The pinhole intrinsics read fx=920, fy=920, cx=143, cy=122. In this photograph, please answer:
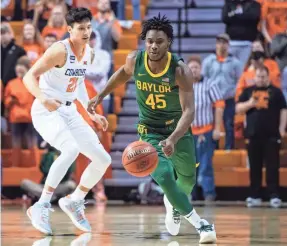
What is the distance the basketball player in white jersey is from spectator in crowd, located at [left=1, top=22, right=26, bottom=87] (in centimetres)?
580

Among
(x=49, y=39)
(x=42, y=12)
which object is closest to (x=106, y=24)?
(x=49, y=39)

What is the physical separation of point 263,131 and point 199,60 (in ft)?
4.52

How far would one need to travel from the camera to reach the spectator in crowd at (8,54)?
46.3 feet

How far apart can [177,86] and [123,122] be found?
7.34 metres

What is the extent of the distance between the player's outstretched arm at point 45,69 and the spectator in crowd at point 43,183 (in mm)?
4651

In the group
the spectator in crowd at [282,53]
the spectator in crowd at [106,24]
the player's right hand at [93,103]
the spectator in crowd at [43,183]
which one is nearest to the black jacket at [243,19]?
the spectator in crowd at [282,53]

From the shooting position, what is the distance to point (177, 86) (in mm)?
7238

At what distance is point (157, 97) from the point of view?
7301mm

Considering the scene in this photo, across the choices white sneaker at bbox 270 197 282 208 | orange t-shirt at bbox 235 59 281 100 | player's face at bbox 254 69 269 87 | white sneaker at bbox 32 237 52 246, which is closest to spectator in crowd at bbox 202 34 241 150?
orange t-shirt at bbox 235 59 281 100

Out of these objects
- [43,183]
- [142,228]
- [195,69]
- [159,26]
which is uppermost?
[159,26]

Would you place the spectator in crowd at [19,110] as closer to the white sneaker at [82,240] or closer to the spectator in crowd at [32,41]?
the spectator in crowd at [32,41]

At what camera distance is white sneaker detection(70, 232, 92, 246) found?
684 cm

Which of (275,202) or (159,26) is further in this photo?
(275,202)

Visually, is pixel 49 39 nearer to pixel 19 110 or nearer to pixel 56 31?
pixel 56 31
